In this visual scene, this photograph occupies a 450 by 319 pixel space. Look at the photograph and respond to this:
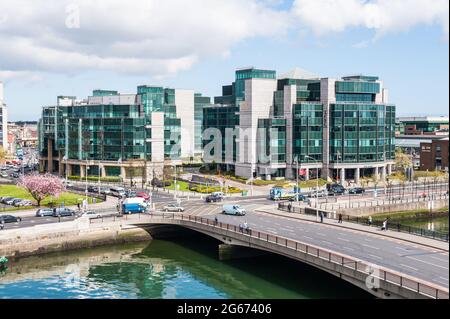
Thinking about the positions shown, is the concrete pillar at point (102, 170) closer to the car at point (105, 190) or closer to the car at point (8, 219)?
the car at point (105, 190)

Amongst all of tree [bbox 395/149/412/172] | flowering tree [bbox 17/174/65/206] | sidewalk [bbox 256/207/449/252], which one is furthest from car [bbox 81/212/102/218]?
tree [bbox 395/149/412/172]

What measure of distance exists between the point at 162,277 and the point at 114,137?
7991 cm

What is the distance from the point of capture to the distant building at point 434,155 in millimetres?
144500

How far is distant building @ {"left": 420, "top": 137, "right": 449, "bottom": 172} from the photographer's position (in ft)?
474

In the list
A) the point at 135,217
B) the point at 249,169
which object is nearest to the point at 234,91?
the point at 249,169

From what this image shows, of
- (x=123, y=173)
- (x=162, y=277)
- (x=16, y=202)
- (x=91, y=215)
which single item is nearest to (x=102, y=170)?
(x=123, y=173)

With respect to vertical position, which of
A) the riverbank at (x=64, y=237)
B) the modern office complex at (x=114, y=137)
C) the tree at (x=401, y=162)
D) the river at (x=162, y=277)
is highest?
the modern office complex at (x=114, y=137)

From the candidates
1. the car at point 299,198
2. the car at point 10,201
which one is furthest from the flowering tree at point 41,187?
the car at point 299,198

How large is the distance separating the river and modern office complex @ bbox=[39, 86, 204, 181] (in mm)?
60061

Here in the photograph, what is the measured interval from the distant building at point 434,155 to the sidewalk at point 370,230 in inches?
2845

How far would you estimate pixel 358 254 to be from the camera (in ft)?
176

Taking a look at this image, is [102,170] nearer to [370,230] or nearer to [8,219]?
[8,219]
